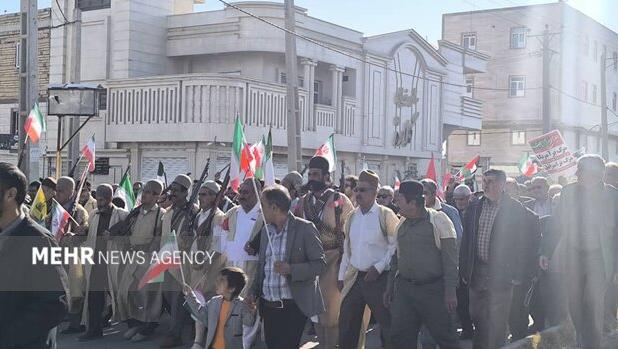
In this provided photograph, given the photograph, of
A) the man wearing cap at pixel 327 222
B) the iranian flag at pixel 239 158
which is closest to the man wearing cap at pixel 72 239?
the iranian flag at pixel 239 158

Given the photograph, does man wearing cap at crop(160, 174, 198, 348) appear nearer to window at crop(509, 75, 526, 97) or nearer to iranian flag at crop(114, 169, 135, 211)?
iranian flag at crop(114, 169, 135, 211)

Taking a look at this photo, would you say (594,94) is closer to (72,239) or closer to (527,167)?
(527,167)

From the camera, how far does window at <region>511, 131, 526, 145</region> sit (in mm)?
48281

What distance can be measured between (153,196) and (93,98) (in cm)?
554

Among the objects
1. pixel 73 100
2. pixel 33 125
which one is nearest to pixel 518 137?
pixel 73 100

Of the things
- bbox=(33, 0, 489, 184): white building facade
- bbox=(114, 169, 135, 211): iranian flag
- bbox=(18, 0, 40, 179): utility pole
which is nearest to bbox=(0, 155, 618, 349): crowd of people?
bbox=(114, 169, 135, 211): iranian flag

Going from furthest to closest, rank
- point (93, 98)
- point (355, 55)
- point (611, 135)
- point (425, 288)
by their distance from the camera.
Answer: point (611, 135), point (355, 55), point (93, 98), point (425, 288)

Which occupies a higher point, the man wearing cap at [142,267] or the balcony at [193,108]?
the balcony at [193,108]

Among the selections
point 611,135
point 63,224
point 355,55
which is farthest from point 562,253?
point 611,135

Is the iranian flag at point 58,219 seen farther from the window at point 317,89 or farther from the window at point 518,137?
the window at point 518,137

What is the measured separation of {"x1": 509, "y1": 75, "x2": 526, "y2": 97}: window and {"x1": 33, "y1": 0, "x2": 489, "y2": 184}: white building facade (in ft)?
73.9

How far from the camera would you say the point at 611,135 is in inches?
2133

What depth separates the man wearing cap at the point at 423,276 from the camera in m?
6.49

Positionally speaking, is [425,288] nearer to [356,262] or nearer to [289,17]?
[356,262]
